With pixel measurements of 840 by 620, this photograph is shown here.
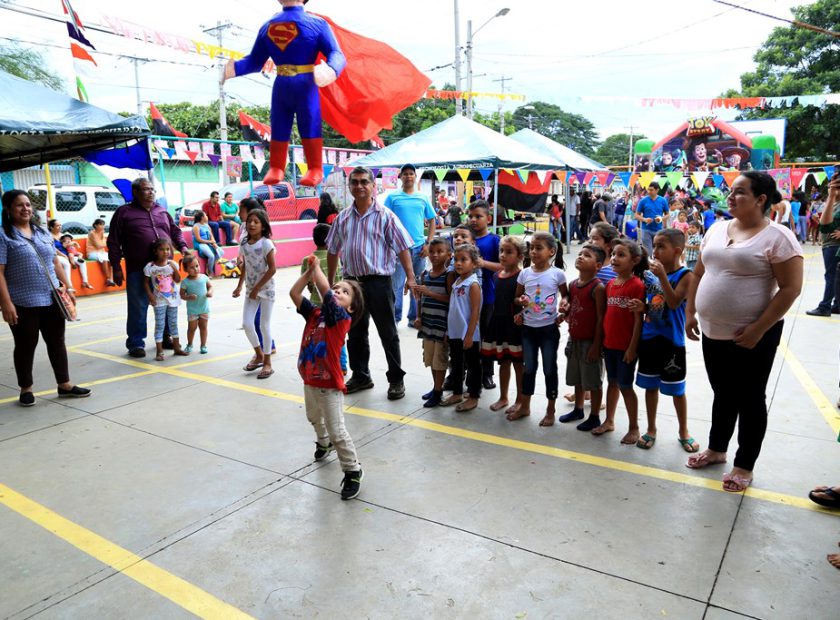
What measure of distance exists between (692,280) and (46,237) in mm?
5044

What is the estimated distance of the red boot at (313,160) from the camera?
3.96 m

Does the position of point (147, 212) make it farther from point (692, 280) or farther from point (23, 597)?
point (692, 280)

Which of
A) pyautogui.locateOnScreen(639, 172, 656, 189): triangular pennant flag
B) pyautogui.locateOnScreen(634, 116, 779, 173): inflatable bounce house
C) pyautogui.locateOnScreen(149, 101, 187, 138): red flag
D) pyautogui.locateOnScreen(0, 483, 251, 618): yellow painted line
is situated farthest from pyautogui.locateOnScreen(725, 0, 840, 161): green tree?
pyautogui.locateOnScreen(0, 483, 251, 618): yellow painted line

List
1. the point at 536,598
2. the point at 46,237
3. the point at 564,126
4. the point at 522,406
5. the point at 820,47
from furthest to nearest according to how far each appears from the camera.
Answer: the point at 564,126
the point at 820,47
the point at 46,237
the point at 522,406
the point at 536,598

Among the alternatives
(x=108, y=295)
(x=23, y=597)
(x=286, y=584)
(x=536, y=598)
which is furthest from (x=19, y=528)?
(x=108, y=295)

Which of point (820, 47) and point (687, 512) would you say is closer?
point (687, 512)

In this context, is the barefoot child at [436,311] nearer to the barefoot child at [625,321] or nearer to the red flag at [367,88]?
the red flag at [367,88]

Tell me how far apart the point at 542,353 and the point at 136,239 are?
442 centimetres

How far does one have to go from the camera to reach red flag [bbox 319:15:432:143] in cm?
421

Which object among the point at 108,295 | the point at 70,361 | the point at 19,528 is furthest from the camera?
the point at 108,295

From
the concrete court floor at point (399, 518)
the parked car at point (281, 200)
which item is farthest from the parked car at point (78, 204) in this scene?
the concrete court floor at point (399, 518)

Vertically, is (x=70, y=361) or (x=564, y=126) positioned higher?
(x=564, y=126)

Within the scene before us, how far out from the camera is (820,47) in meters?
28.0

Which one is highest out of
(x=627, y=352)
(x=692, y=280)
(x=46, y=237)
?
(x=46, y=237)
